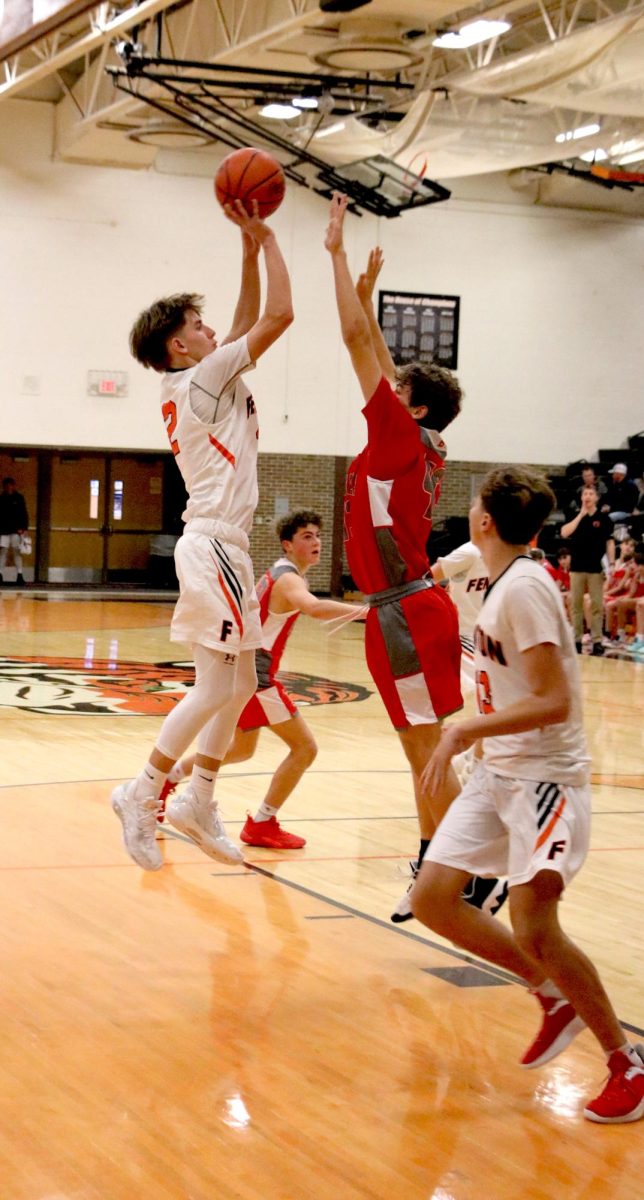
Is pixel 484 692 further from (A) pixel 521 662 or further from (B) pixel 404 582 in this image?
(B) pixel 404 582

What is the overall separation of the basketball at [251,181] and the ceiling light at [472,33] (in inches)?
389

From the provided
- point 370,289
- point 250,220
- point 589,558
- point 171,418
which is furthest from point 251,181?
point 589,558

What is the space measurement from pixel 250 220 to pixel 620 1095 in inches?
116

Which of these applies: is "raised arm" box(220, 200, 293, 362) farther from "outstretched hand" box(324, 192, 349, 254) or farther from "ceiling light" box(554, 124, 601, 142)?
"ceiling light" box(554, 124, 601, 142)

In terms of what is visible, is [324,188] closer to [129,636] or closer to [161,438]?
[161,438]

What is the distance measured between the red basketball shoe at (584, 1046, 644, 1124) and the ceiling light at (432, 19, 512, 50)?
12.3 metres

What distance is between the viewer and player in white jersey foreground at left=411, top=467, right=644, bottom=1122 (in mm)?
3314

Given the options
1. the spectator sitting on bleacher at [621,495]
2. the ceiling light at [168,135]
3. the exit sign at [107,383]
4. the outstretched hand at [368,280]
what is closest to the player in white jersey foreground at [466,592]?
→ the outstretched hand at [368,280]

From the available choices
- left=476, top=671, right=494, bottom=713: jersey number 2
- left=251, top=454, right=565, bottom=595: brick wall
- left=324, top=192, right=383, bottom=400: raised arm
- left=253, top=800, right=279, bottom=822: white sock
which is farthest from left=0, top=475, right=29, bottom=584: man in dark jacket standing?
left=476, top=671, right=494, bottom=713: jersey number 2

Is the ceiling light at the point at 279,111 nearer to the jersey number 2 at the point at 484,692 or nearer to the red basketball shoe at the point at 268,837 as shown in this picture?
the red basketball shoe at the point at 268,837

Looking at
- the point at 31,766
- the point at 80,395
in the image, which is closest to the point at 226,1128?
the point at 31,766

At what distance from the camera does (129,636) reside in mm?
15312

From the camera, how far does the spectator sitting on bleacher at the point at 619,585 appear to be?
17.0 m

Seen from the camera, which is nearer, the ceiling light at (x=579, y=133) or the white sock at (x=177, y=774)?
the white sock at (x=177, y=774)
